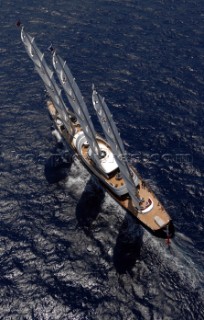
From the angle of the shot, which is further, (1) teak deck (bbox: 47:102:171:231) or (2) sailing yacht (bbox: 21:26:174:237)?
(1) teak deck (bbox: 47:102:171:231)

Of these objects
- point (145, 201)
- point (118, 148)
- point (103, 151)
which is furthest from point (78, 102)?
point (145, 201)

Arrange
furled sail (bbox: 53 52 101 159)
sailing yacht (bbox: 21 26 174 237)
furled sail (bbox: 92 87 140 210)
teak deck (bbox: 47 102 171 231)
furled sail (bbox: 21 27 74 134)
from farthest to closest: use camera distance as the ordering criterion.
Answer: furled sail (bbox: 21 27 74 134) → furled sail (bbox: 53 52 101 159) → teak deck (bbox: 47 102 171 231) → sailing yacht (bbox: 21 26 174 237) → furled sail (bbox: 92 87 140 210)

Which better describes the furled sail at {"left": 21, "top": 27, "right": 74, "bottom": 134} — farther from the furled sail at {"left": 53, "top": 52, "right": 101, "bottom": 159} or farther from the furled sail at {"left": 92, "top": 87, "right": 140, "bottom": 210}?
A: the furled sail at {"left": 92, "top": 87, "right": 140, "bottom": 210}

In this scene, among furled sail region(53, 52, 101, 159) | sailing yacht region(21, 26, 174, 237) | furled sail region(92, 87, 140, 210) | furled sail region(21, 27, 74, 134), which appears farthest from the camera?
furled sail region(21, 27, 74, 134)

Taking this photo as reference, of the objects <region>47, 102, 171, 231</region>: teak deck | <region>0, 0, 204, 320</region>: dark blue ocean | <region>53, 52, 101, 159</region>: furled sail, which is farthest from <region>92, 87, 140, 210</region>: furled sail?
<region>0, 0, 204, 320</region>: dark blue ocean

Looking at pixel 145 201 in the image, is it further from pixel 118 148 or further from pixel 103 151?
pixel 103 151

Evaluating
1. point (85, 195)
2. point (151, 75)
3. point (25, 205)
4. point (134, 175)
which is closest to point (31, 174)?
point (25, 205)

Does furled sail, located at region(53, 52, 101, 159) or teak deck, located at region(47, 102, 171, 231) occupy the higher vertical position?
furled sail, located at region(53, 52, 101, 159)
